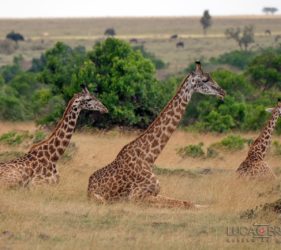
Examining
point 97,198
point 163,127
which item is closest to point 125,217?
point 97,198

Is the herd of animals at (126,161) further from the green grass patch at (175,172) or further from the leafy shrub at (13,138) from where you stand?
the leafy shrub at (13,138)

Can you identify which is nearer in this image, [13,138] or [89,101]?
[89,101]

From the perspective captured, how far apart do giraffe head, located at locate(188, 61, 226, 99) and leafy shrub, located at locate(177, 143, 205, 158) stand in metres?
6.44

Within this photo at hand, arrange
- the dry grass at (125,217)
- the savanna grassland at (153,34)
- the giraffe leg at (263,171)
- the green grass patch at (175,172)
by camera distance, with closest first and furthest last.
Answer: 1. the dry grass at (125,217)
2. the giraffe leg at (263,171)
3. the green grass patch at (175,172)
4. the savanna grassland at (153,34)

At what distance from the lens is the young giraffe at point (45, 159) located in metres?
13.0

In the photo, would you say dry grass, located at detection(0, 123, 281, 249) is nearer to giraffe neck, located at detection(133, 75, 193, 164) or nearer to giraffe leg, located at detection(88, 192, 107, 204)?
giraffe leg, located at detection(88, 192, 107, 204)

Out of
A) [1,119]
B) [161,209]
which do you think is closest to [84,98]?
[161,209]

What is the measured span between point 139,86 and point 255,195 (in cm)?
1126

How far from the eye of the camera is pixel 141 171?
41.0ft

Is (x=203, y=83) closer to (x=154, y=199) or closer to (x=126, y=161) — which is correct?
(x=126, y=161)

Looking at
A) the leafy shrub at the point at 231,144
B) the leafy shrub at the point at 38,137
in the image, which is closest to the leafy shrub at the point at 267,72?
the leafy shrub at the point at 231,144

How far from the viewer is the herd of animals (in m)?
12.4

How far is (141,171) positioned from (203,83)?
1567 mm

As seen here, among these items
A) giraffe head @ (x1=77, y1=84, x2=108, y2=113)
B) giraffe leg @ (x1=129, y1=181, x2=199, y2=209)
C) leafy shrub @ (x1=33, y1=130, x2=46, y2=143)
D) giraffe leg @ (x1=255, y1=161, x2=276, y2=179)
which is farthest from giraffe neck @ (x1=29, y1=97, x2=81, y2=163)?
leafy shrub @ (x1=33, y1=130, x2=46, y2=143)
